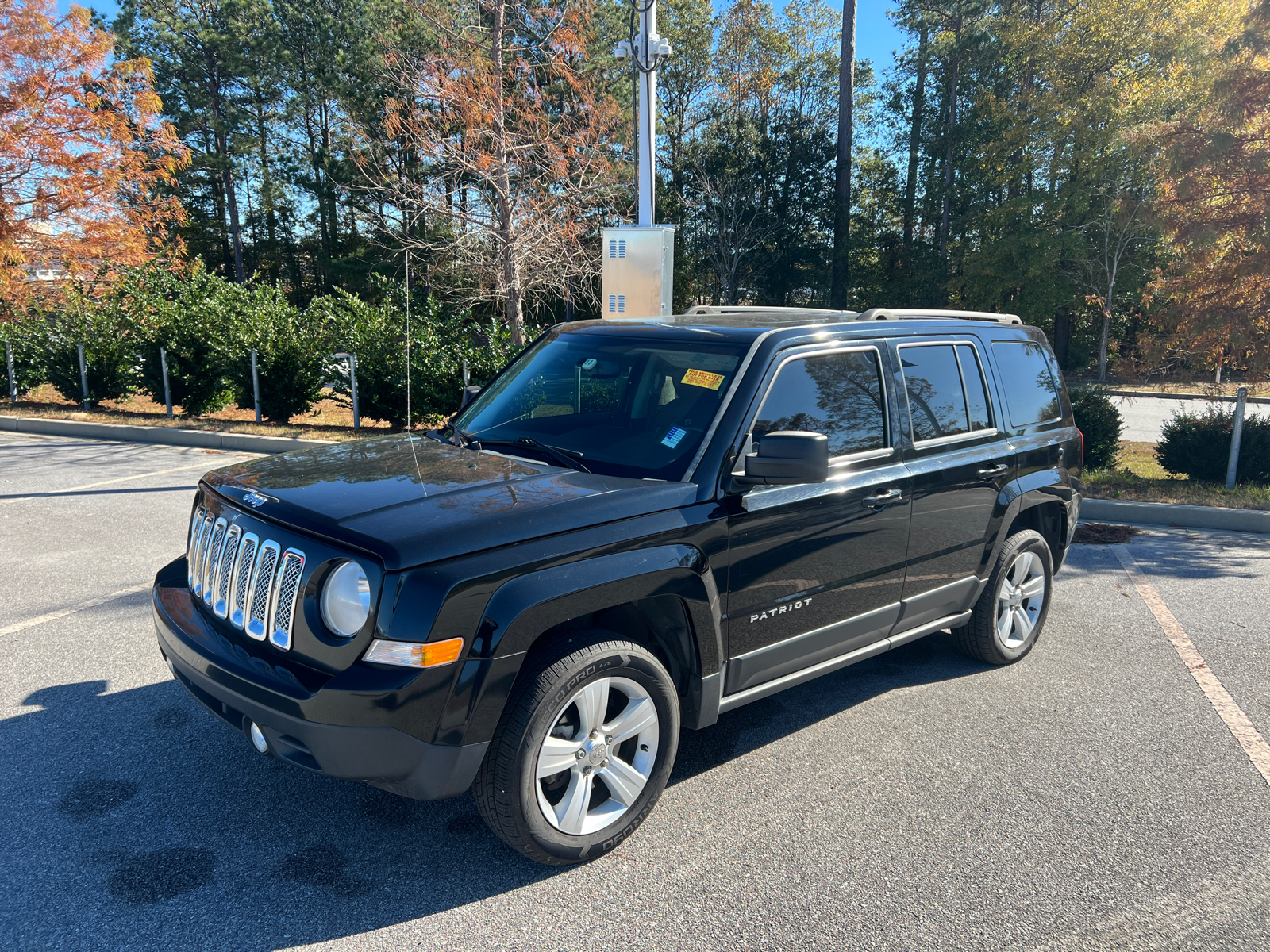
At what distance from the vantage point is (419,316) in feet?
44.8

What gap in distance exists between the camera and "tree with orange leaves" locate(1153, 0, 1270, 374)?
33.2 ft

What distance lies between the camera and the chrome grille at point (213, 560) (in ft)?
10.7

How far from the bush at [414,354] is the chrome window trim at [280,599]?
32.8 ft

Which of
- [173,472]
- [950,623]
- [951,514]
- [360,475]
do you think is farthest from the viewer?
[173,472]

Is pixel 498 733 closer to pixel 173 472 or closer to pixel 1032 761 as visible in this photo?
pixel 1032 761

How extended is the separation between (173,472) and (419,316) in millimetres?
4564

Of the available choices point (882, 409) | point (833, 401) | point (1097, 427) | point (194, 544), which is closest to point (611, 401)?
point (833, 401)

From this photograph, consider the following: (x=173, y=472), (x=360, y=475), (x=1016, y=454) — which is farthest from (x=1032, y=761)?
(x=173, y=472)

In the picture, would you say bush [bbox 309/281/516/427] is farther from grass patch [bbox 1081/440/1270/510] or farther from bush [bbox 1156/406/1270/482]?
bush [bbox 1156/406/1270/482]

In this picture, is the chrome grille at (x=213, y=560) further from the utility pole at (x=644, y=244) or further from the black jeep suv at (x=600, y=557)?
the utility pole at (x=644, y=244)

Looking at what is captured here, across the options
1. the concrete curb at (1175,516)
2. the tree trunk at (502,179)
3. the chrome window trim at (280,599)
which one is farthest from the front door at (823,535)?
the tree trunk at (502,179)

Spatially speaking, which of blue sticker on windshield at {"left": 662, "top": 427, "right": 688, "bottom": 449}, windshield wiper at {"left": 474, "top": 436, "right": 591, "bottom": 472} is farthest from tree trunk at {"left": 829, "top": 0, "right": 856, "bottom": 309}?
blue sticker on windshield at {"left": 662, "top": 427, "right": 688, "bottom": 449}

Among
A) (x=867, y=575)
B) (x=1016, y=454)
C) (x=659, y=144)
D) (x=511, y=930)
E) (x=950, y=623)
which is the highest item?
(x=659, y=144)

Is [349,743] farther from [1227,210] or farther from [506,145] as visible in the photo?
[506,145]
